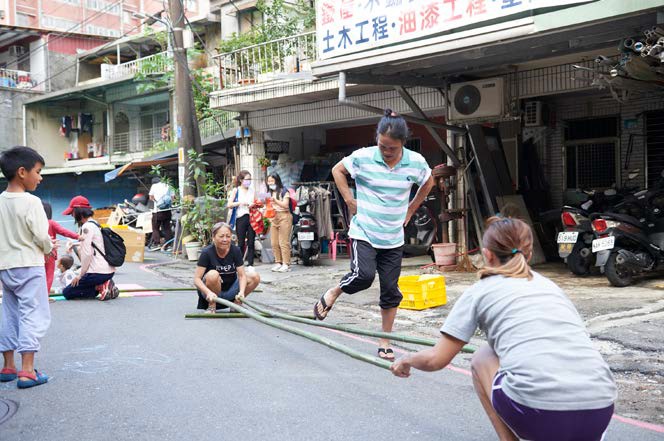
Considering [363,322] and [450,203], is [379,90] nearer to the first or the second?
[450,203]

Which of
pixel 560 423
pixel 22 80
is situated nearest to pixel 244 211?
pixel 560 423

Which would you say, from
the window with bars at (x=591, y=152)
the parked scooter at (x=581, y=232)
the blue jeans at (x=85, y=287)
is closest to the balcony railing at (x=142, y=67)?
the window with bars at (x=591, y=152)

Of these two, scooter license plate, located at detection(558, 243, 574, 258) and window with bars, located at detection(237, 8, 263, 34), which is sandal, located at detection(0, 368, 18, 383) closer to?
scooter license plate, located at detection(558, 243, 574, 258)

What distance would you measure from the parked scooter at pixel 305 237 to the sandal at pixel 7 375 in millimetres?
7558

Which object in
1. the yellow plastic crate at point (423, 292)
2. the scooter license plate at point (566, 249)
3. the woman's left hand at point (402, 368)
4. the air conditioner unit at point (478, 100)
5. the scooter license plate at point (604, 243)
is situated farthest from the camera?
the air conditioner unit at point (478, 100)

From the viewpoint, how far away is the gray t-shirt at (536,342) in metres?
2.67

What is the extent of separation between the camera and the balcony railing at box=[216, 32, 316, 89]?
13984 mm

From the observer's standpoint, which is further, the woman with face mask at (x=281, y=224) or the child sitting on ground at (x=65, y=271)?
the woman with face mask at (x=281, y=224)

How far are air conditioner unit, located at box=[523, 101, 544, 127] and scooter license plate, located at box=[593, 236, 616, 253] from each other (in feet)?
13.5

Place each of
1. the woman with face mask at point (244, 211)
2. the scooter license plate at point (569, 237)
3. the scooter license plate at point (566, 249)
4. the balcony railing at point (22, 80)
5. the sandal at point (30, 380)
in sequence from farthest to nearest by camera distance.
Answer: the balcony railing at point (22, 80) → the woman with face mask at point (244, 211) → the scooter license plate at point (566, 249) → the scooter license plate at point (569, 237) → the sandal at point (30, 380)

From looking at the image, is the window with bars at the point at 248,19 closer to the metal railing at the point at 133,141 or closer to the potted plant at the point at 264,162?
the metal railing at the point at 133,141

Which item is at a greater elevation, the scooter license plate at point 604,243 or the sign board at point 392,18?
the sign board at point 392,18

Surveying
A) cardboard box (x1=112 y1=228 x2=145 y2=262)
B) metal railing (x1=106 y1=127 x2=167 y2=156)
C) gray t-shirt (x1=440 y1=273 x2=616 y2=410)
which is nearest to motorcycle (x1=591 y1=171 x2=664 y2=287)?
gray t-shirt (x1=440 y1=273 x2=616 y2=410)

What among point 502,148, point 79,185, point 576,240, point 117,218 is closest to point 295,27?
point 117,218
